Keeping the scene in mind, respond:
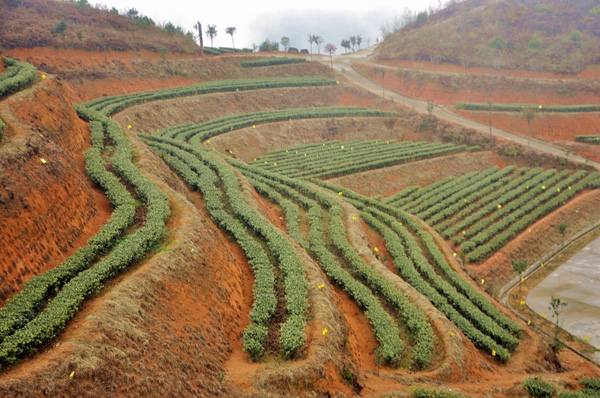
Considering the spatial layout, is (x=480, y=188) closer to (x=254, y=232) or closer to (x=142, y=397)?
(x=254, y=232)

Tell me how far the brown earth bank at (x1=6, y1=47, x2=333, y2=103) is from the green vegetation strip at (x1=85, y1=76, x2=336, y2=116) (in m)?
2.72

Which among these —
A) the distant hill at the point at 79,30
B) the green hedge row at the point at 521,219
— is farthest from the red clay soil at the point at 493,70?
the distant hill at the point at 79,30

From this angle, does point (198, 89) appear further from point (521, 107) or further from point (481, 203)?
point (521, 107)

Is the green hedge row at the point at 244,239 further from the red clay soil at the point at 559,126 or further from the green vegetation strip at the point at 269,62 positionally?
the red clay soil at the point at 559,126

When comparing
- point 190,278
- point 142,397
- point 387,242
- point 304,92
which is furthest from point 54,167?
point 304,92

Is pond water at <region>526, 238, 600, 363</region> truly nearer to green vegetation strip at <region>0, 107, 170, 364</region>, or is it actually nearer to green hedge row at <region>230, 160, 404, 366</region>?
green hedge row at <region>230, 160, 404, 366</region>

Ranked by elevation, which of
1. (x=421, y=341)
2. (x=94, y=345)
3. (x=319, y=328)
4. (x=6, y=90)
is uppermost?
(x=6, y=90)

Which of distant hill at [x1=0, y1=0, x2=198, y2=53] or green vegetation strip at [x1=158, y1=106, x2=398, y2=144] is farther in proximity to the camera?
distant hill at [x1=0, y1=0, x2=198, y2=53]

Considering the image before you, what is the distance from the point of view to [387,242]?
1086 inches

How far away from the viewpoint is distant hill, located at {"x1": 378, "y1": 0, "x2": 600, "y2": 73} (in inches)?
2515

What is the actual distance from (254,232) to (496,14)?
79348 millimetres

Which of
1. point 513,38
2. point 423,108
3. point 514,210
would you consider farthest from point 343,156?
point 513,38

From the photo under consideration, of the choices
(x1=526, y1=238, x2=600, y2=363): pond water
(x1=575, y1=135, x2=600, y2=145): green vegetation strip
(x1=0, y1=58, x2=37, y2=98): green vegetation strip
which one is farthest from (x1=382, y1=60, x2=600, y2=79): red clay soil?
(x1=0, y1=58, x2=37, y2=98): green vegetation strip

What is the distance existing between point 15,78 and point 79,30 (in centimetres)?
3412
